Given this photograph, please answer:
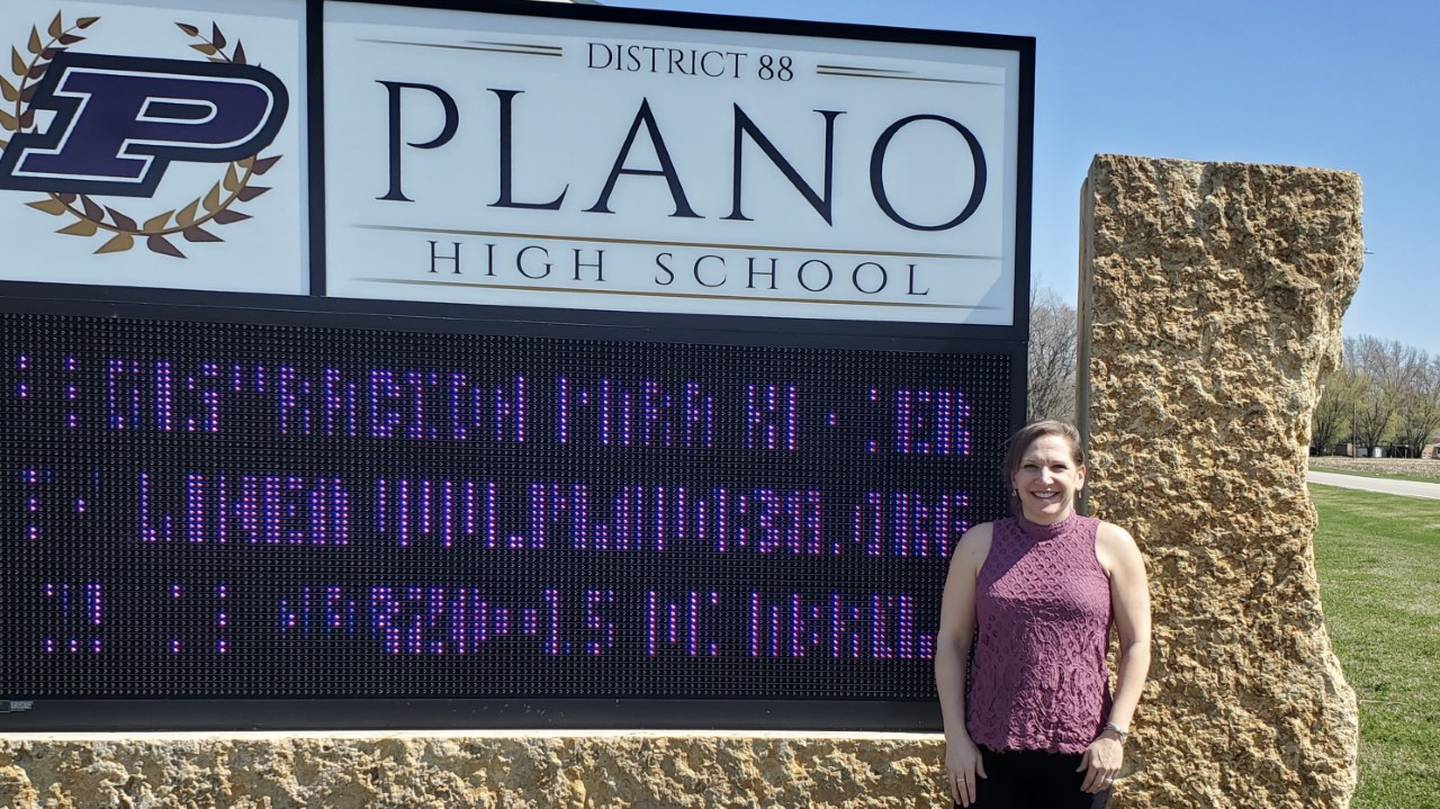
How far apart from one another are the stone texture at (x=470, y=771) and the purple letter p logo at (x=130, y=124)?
5.77 feet

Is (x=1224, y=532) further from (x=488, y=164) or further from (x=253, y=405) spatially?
(x=253, y=405)

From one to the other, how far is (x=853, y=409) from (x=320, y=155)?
1.91 m

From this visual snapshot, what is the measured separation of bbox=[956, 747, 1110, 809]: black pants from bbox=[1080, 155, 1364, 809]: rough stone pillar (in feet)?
2.98

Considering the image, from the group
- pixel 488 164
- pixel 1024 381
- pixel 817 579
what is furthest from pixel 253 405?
pixel 1024 381

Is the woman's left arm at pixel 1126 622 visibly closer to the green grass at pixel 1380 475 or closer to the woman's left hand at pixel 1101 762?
the woman's left hand at pixel 1101 762

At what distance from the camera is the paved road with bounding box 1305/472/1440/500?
2318cm

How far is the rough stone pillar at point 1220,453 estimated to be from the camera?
2.78 metres

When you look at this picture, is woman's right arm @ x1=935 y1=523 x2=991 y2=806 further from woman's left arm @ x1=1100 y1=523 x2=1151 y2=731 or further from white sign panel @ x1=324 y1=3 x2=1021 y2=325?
white sign panel @ x1=324 y1=3 x2=1021 y2=325

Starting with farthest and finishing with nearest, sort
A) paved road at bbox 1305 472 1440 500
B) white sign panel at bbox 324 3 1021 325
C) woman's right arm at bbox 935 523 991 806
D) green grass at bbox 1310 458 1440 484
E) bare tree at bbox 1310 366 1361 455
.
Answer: bare tree at bbox 1310 366 1361 455 < green grass at bbox 1310 458 1440 484 < paved road at bbox 1305 472 1440 500 < white sign panel at bbox 324 3 1021 325 < woman's right arm at bbox 935 523 991 806

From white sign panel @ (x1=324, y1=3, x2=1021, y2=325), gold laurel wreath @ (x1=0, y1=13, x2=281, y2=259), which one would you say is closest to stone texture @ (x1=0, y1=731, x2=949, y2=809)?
white sign panel @ (x1=324, y1=3, x2=1021, y2=325)

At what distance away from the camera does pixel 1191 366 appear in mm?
2795

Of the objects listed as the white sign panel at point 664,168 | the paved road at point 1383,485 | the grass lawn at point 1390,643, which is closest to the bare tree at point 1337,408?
the paved road at point 1383,485

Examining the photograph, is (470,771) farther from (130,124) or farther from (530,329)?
(130,124)

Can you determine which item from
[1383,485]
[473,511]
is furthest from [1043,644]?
[1383,485]
